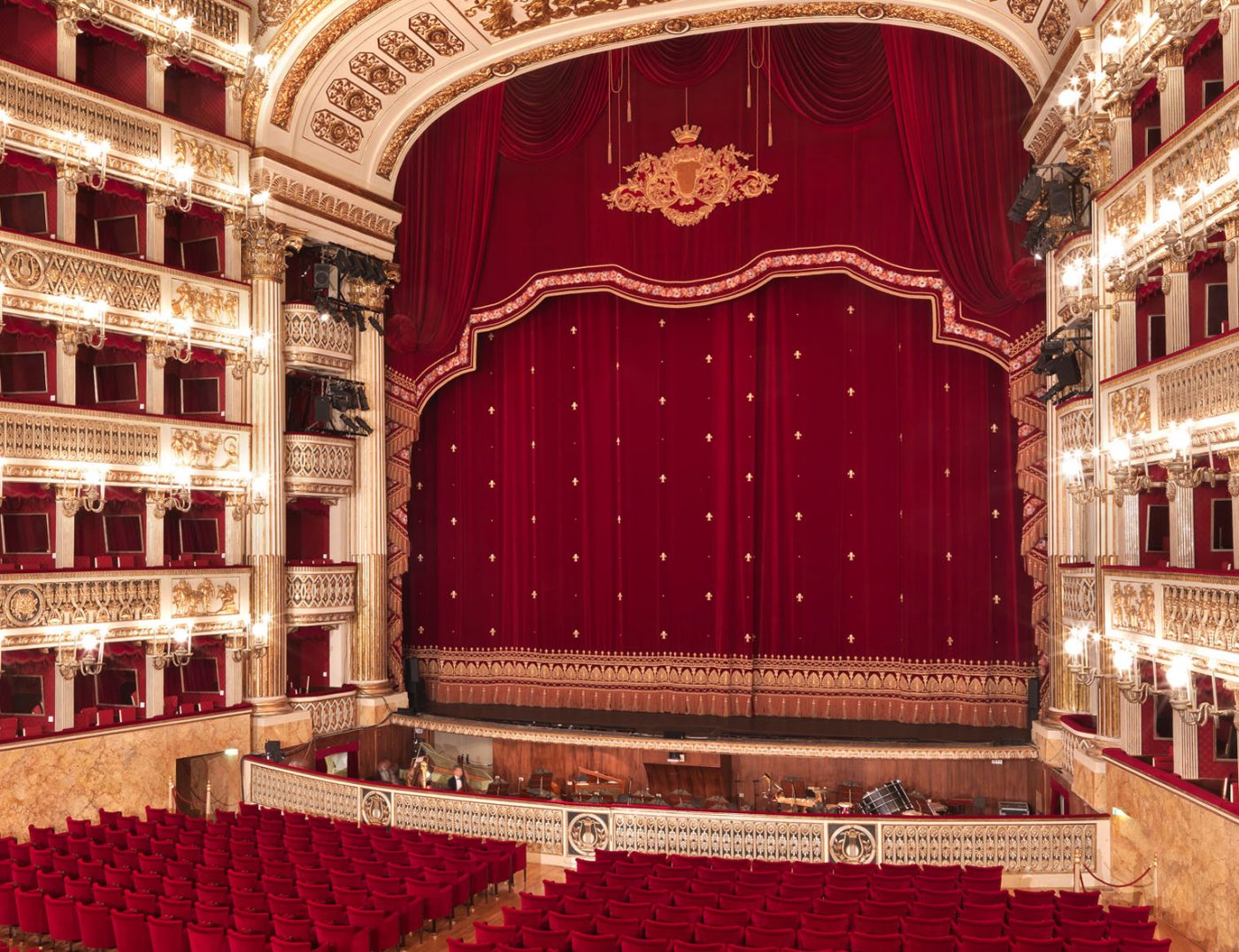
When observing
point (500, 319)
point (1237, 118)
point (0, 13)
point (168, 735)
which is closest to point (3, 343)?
point (0, 13)

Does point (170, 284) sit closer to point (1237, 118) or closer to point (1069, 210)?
point (1069, 210)

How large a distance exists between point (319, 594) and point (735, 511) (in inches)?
245

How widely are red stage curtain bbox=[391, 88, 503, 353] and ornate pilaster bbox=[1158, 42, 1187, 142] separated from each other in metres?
10.7

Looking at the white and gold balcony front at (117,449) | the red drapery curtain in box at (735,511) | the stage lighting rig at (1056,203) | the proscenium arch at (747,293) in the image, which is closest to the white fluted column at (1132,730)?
the red drapery curtain in box at (735,511)

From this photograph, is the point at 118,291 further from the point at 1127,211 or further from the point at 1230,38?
the point at 1230,38

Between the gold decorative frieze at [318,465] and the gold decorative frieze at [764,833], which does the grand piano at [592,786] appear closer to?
the gold decorative frieze at [764,833]

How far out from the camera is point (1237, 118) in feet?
28.9

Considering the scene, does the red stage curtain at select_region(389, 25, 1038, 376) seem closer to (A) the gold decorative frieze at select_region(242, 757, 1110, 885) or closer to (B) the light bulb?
(B) the light bulb

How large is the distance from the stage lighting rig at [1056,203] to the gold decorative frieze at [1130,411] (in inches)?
90.4

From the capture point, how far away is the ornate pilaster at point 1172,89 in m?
10.3

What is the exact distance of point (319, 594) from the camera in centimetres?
1675

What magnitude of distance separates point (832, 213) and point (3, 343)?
11.1 meters

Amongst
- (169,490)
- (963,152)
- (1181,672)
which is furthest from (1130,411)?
(169,490)

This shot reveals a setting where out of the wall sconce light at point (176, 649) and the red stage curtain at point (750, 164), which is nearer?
the wall sconce light at point (176, 649)
